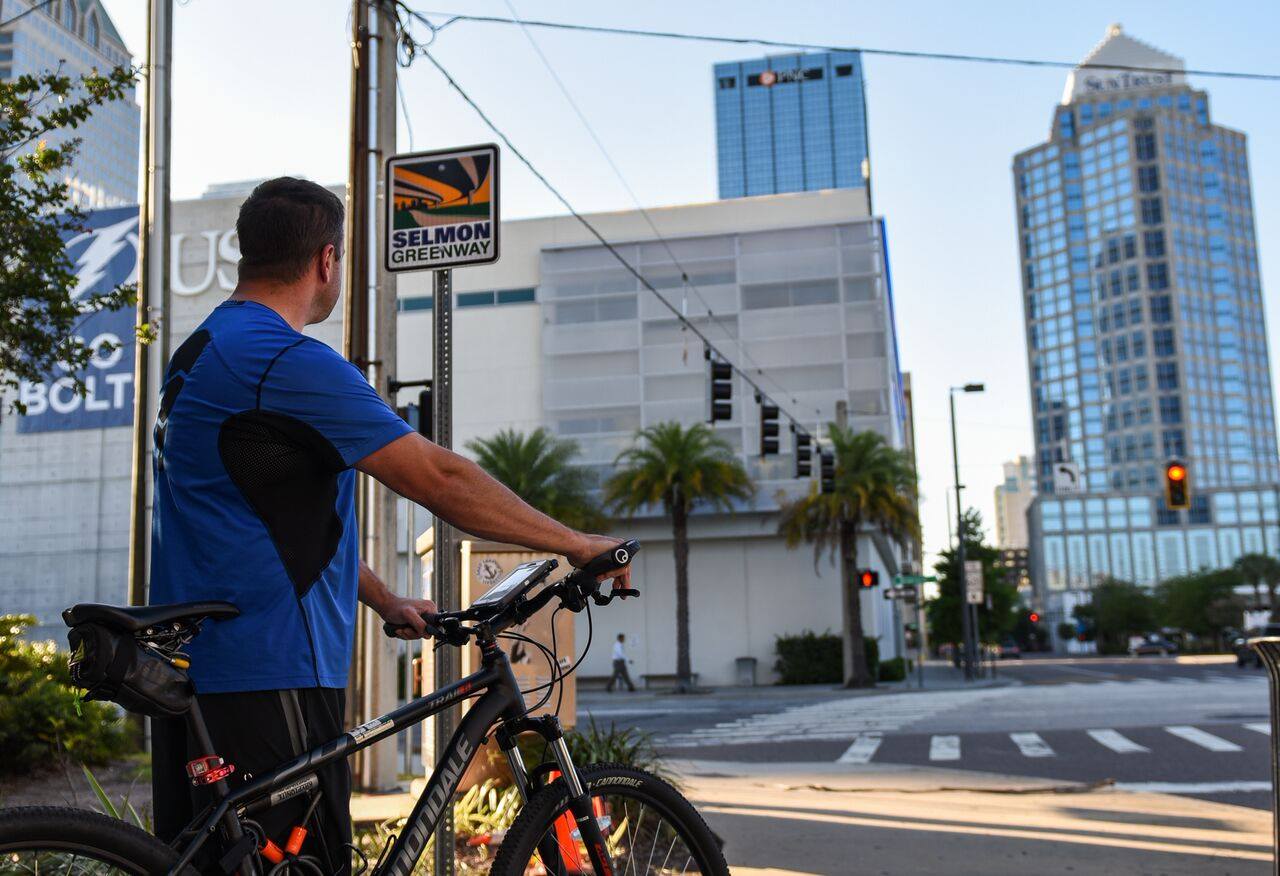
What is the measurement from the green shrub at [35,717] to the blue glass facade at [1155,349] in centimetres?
15755

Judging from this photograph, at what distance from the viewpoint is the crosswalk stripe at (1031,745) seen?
45.3ft

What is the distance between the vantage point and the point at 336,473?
7.95ft

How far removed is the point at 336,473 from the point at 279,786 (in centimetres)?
60

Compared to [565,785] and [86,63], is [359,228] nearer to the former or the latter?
[86,63]

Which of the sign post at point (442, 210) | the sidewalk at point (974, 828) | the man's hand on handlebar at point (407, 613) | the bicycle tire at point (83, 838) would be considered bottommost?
the sidewalk at point (974, 828)

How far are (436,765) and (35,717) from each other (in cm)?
686

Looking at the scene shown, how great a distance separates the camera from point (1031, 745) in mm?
14859

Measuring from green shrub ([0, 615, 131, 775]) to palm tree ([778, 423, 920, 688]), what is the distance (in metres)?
29.5

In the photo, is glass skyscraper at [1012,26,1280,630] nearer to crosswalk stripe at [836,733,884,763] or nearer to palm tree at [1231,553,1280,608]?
palm tree at [1231,553,1280,608]

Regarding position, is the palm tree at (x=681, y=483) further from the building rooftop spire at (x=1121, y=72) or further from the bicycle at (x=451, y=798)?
the building rooftop spire at (x=1121, y=72)

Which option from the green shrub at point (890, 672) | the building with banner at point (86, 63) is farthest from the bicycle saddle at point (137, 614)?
the green shrub at point (890, 672)

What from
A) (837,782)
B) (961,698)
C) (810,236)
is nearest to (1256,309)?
(810,236)

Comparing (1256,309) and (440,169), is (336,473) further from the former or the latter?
(1256,309)

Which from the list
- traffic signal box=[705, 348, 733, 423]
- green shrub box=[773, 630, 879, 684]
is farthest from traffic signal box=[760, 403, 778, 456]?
green shrub box=[773, 630, 879, 684]
